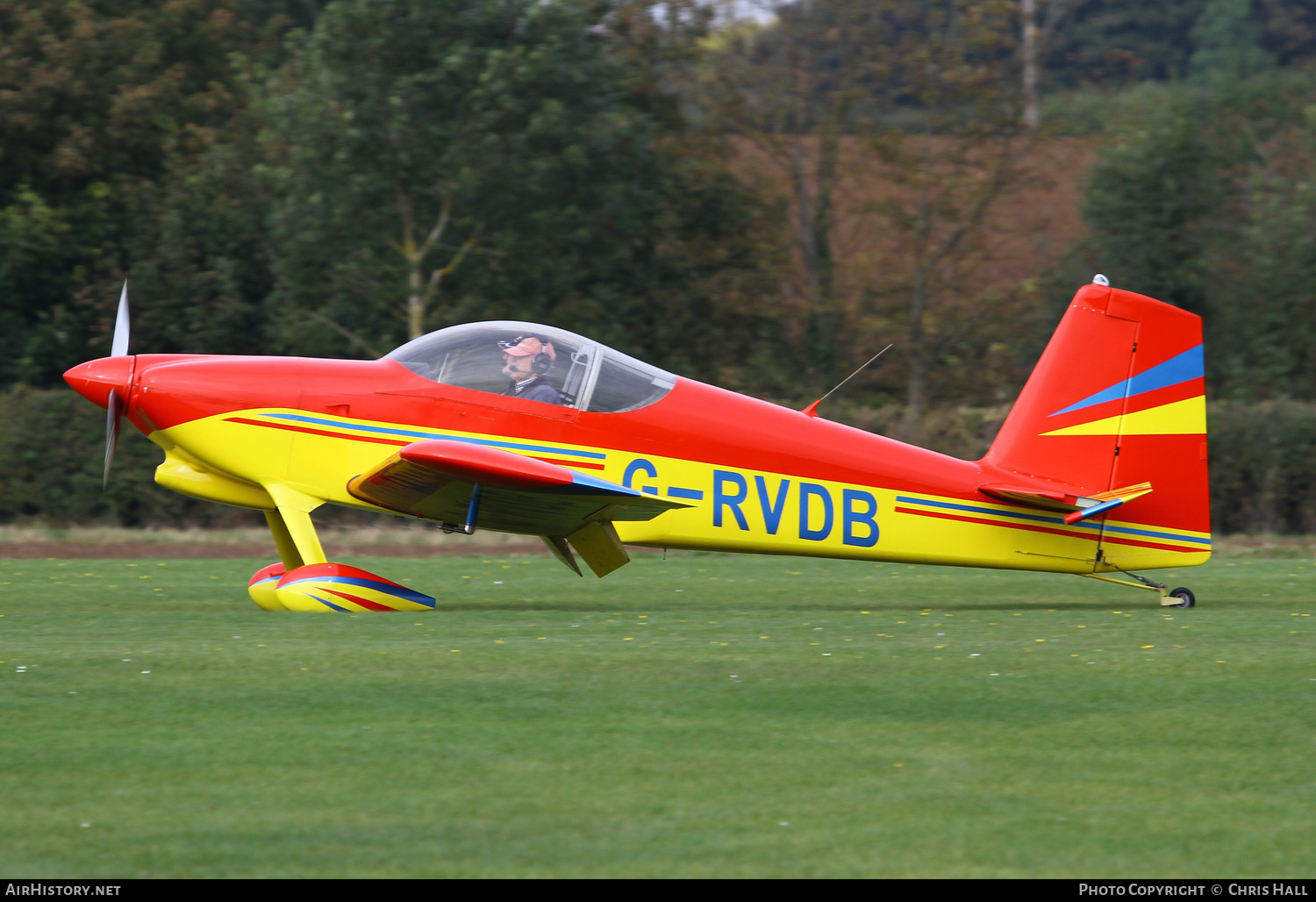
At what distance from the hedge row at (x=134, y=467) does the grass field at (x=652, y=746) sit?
12.1m

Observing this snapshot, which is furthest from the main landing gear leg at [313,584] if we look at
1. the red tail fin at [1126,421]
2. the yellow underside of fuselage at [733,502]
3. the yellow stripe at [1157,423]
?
the yellow stripe at [1157,423]

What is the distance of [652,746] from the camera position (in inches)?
233

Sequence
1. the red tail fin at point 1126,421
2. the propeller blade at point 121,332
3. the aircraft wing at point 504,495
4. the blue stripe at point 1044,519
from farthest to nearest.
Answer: the propeller blade at point 121,332, the red tail fin at point 1126,421, the blue stripe at point 1044,519, the aircraft wing at point 504,495

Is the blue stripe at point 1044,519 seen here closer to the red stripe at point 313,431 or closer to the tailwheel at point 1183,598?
the tailwheel at point 1183,598

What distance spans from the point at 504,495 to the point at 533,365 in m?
1.09

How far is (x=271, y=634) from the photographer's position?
8375 millimetres

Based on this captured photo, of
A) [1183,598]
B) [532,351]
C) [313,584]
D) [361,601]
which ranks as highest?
[532,351]

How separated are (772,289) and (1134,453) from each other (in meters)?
17.5

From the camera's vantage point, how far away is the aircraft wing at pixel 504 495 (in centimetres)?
906

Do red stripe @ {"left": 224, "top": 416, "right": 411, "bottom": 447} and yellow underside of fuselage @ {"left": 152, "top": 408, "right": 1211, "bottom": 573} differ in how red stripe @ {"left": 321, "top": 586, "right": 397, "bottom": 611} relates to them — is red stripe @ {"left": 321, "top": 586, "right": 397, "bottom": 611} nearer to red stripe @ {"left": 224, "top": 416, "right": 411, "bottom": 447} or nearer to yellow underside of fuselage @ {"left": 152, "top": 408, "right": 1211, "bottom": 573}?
yellow underside of fuselage @ {"left": 152, "top": 408, "right": 1211, "bottom": 573}

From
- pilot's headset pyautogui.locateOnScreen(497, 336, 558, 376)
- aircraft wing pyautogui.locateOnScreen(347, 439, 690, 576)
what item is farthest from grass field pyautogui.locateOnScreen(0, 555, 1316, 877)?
pilot's headset pyautogui.locateOnScreen(497, 336, 558, 376)

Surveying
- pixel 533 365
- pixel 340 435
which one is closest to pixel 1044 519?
pixel 533 365

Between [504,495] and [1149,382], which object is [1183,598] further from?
[504,495]
